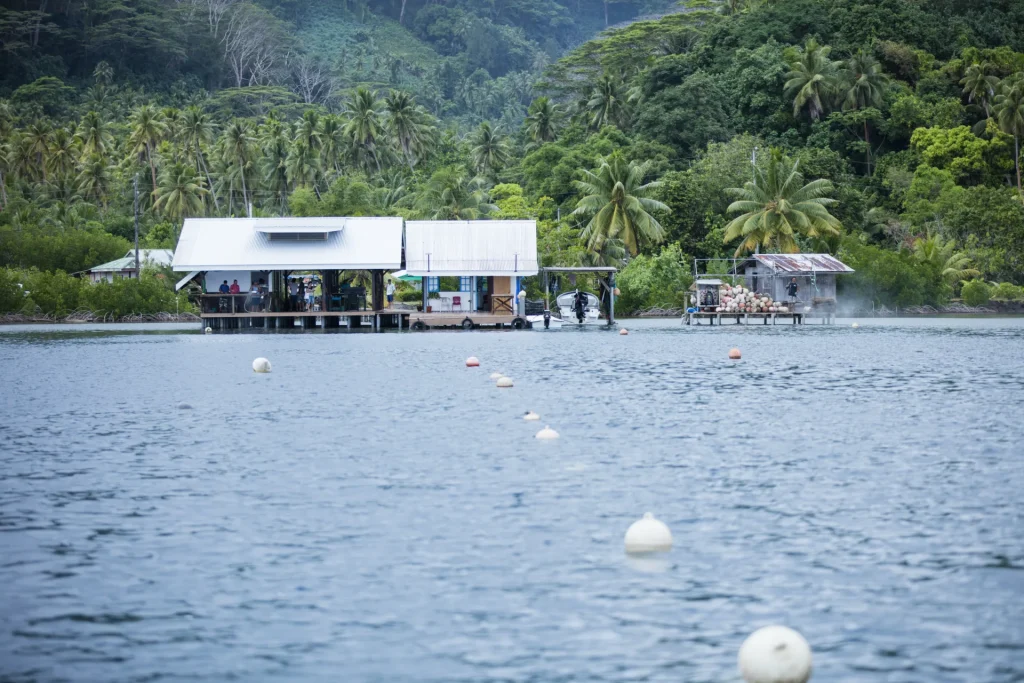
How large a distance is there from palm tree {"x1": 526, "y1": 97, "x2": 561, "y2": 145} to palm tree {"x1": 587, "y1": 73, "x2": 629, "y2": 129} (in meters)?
5.74

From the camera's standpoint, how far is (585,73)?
132 m

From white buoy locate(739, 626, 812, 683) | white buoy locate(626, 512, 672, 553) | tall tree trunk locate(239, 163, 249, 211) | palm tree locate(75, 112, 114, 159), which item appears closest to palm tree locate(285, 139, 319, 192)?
tall tree trunk locate(239, 163, 249, 211)

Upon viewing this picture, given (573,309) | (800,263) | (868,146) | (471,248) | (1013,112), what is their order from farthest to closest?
1. (868,146)
2. (1013,112)
3. (573,309)
4. (800,263)
5. (471,248)

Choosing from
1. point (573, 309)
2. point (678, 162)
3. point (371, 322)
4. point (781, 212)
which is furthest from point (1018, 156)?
point (371, 322)

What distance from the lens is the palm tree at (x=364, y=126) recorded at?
117 meters

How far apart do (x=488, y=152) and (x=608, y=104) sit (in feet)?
37.9

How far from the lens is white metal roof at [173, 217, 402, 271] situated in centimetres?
6300

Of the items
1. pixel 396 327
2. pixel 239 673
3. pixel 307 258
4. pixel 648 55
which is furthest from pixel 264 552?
pixel 648 55

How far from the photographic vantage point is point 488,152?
115 metres

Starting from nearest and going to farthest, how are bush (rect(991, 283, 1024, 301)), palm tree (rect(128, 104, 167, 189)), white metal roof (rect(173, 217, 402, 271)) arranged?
white metal roof (rect(173, 217, 402, 271)), bush (rect(991, 283, 1024, 301)), palm tree (rect(128, 104, 167, 189))

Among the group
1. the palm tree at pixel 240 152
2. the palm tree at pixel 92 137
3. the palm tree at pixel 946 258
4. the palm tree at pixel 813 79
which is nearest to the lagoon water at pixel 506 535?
the palm tree at pixel 946 258

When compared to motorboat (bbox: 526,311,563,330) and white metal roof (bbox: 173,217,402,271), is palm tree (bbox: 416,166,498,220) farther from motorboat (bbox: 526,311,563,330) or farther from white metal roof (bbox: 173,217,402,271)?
white metal roof (bbox: 173,217,402,271)

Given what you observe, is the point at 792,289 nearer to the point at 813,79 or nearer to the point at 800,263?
the point at 800,263

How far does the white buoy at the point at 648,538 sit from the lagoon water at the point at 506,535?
0.49ft
